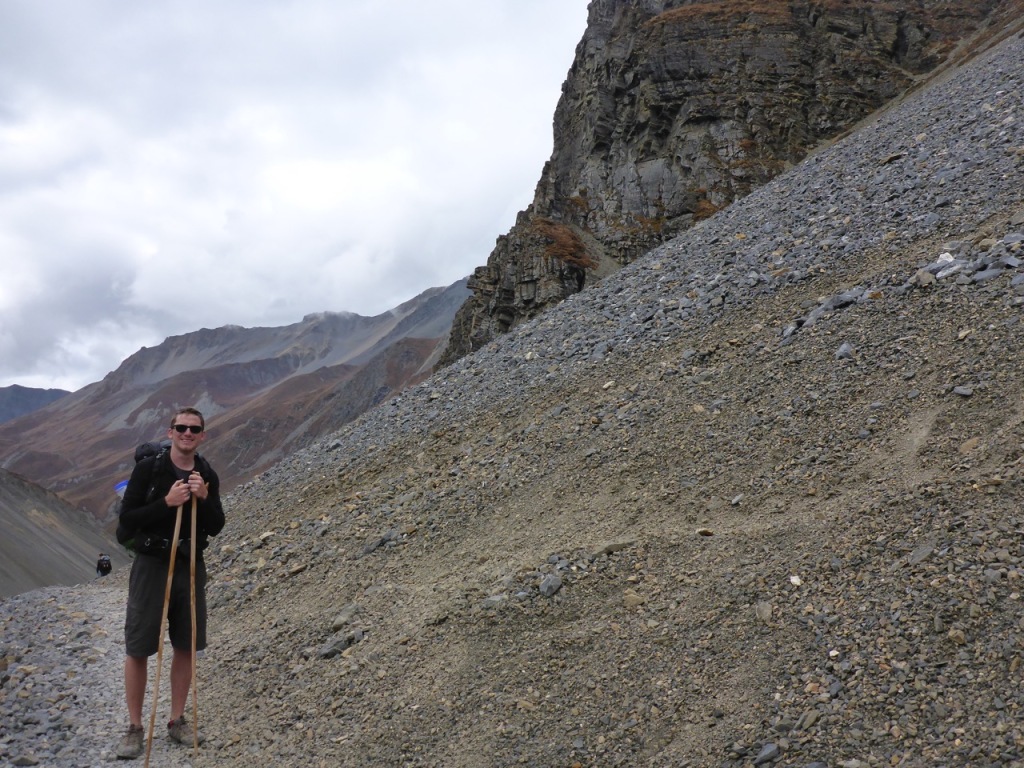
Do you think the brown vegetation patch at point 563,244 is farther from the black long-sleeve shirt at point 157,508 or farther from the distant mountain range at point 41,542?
the black long-sleeve shirt at point 157,508

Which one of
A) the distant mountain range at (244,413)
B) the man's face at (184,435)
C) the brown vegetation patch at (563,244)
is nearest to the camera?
the man's face at (184,435)

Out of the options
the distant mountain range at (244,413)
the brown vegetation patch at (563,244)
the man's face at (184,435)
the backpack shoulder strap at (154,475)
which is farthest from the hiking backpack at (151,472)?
the distant mountain range at (244,413)

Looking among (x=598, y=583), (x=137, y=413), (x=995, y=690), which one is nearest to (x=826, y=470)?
(x=598, y=583)

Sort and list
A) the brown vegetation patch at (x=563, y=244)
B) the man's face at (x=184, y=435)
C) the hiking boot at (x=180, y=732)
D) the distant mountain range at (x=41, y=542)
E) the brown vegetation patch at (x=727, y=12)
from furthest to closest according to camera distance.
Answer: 1. the brown vegetation patch at (x=727, y=12)
2. the brown vegetation patch at (x=563, y=244)
3. the distant mountain range at (x=41, y=542)
4. the hiking boot at (x=180, y=732)
5. the man's face at (x=184, y=435)

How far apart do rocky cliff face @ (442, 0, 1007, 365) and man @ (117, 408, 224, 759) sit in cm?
2888

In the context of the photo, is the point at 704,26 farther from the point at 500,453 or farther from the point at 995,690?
the point at 995,690

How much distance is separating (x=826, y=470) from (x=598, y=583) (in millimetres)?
2623

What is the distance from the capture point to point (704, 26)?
145ft

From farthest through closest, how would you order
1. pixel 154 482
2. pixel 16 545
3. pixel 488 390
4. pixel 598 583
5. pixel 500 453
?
1. pixel 16 545
2. pixel 488 390
3. pixel 500 453
4. pixel 598 583
5. pixel 154 482

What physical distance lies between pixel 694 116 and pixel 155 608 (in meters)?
41.4

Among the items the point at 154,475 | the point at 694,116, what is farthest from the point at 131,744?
the point at 694,116

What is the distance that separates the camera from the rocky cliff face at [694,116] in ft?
122

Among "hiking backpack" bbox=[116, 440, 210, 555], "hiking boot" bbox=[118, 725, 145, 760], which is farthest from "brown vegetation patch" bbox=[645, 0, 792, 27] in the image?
"hiking boot" bbox=[118, 725, 145, 760]

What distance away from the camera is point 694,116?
40.6 metres
